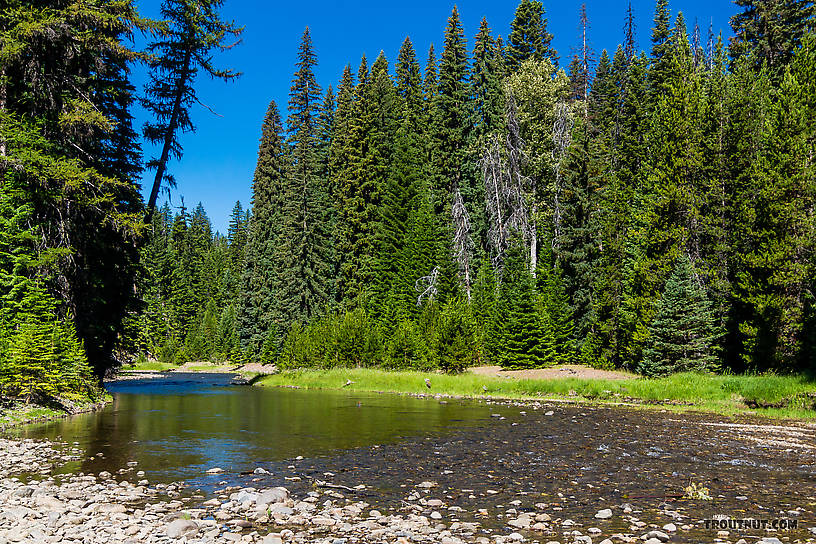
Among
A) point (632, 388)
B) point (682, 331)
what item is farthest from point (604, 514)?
point (682, 331)

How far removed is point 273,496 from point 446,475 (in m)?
3.68

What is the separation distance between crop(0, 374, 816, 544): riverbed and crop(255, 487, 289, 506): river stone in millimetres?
78

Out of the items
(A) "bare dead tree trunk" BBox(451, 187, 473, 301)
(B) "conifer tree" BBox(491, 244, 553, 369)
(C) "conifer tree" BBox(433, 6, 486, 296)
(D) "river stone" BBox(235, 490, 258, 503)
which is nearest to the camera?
(D) "river stone" BBox(235, 490, 258, 503)

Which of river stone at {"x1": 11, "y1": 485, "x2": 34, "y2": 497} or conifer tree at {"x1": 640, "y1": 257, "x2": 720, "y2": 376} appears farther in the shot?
conifer tree at {"x1": 640, "y1": 257, "x2": 720, "y2": 376}

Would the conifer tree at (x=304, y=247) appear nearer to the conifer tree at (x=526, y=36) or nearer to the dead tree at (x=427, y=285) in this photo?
the dead tree at (x=427, y=285)

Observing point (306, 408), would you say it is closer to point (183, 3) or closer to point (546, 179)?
point (183, 3)

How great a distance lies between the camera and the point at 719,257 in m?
30.6

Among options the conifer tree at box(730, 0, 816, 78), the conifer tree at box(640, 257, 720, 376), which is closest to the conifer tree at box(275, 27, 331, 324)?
the conifer tree at box(640, 257, 720, 376)

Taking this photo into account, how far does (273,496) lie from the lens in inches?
342

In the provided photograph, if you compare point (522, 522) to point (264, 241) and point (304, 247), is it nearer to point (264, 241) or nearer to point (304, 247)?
point (304, 247)

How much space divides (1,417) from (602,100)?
5936cm

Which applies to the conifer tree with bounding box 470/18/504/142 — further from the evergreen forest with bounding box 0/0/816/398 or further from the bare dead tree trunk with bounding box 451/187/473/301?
the bare dead tree trunk with bounding box 451/187/473/301

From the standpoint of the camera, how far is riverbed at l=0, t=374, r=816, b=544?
24.5 ft

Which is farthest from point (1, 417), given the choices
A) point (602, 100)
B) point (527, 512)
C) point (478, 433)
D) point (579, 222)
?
point (602, 100)
